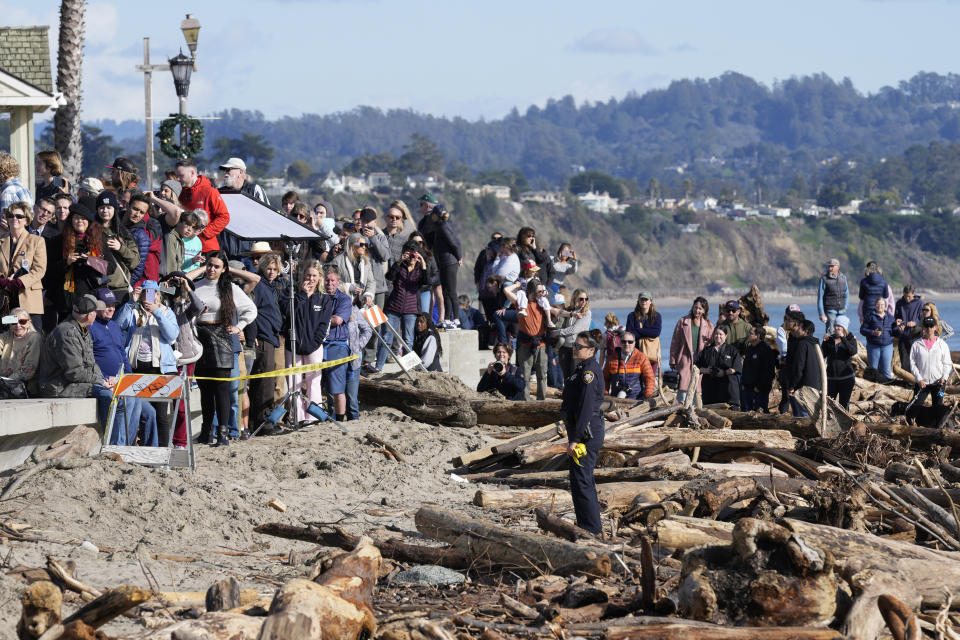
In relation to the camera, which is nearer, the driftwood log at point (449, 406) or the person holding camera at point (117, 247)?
the person holding camera at point (117, 247)

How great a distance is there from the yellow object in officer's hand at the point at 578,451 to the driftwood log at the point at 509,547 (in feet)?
3.32

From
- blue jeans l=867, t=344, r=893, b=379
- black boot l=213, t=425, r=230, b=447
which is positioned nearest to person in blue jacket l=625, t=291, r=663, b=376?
blue jeans l=867, t=344, r=893, b=379

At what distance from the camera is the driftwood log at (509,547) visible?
8.17m

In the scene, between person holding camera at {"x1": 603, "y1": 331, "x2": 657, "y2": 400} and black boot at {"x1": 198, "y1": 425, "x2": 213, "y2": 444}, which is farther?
person holding camera at {"x1": 603, "y1": 331, "x2": 657, "y2": 400}

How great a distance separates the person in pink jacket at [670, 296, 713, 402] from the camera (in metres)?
17.3

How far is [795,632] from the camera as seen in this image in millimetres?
6879

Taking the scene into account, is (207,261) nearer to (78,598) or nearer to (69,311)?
(69,311)

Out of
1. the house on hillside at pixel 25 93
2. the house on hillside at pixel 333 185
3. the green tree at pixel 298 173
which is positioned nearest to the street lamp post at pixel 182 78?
the house on hillside at pixel 25 93

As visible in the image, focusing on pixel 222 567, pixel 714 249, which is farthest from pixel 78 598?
pixel 714 249

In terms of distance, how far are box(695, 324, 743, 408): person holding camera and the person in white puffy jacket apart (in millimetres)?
2116

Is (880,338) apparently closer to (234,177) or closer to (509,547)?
(234,177)

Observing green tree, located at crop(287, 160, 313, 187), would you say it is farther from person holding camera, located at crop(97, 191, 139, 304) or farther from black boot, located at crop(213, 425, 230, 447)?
person holding camera, located at crop(97, 191, 139, 304)

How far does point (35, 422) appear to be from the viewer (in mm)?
10469

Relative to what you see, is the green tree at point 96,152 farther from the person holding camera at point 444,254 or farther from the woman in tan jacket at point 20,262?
the woman in tan jacket at point 20,262
